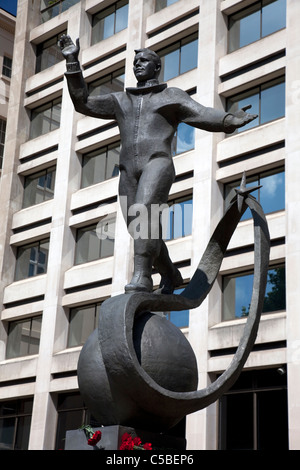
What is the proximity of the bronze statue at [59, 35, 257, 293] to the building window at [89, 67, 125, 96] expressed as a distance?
84.3 ft

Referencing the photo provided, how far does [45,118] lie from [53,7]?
21.1 feet

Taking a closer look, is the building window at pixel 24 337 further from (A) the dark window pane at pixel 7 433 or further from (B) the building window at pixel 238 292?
(B) the building window at pixel 238 292

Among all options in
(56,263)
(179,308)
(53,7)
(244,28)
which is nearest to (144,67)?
(179,308)

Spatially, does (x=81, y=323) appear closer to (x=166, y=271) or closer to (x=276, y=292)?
(x=276, y=292)

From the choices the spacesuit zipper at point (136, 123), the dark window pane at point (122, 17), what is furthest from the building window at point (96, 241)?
the spacesuit zipper at point (136, 123)

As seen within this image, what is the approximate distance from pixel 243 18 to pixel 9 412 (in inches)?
807

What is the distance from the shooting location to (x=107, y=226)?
1266 inches

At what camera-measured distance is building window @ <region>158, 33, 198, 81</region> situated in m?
31.5

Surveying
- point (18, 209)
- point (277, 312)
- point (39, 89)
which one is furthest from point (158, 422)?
point (39, 89)

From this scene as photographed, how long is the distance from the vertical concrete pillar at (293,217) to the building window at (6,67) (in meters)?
20.1

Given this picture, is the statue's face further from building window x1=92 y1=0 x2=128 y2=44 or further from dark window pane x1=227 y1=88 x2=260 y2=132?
building window x1=92 y1=0 x2=128 y2=44

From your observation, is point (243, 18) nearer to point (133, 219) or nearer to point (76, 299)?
point (76, 299)

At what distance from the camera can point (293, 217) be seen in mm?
24875

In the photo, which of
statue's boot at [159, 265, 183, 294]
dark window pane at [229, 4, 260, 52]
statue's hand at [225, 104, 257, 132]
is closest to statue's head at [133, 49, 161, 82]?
statue's hand at [225, 104, 257, 132]
